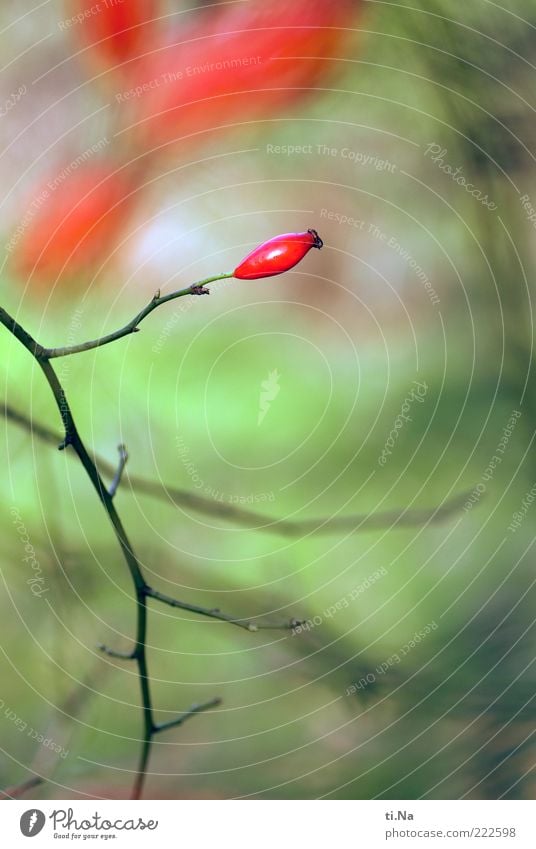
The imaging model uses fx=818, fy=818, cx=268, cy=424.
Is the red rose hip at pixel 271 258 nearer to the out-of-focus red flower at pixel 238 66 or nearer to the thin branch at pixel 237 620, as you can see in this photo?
the out-of-focus red flower at pixel 238 66

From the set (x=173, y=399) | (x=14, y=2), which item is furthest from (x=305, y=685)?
(x=14, y=2)

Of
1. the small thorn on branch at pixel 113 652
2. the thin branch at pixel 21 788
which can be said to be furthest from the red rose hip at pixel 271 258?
the thin branch at pixel 21 788

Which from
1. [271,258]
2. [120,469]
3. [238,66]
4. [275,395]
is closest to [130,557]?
[120,469]

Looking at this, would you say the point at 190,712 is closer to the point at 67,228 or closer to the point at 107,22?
the point at 67,228

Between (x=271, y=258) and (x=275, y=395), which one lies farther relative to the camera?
(x=275, y=395)

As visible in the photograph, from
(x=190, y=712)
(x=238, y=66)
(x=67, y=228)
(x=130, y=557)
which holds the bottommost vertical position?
(x=190, y=712)

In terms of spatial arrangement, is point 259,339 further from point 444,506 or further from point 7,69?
point 7,69

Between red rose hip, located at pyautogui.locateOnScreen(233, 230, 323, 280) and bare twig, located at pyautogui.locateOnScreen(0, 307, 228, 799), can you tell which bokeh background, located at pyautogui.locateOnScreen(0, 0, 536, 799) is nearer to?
bare twig, located at pyautogui.locateOnScreen(0, 307, 228, 799)
